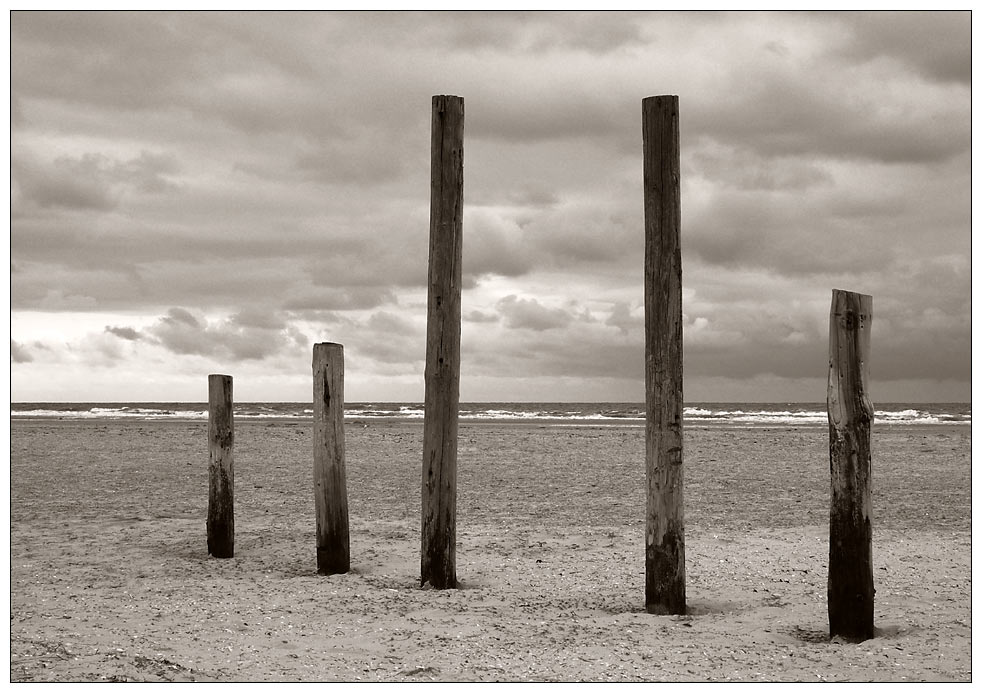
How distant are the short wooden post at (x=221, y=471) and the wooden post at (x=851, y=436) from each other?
5711 millimetres

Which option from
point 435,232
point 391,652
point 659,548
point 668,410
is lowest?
point 391,652

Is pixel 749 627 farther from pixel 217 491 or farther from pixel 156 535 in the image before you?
pixel 156 535

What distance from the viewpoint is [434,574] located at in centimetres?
815

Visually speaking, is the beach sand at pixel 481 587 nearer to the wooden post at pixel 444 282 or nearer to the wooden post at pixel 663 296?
the wooden post at pixel 663 296

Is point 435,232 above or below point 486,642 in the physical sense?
above

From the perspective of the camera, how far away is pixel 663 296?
7.16m

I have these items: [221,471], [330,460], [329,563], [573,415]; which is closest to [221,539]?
[221,471]

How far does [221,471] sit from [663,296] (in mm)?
4924

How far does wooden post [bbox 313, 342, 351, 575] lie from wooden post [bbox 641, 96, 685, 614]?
2.95 metres

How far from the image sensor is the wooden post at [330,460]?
28.9ft

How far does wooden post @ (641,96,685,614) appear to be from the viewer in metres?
7.16

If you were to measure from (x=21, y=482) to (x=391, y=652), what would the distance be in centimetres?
1161

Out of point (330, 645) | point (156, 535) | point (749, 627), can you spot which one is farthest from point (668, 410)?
point (156, 535)

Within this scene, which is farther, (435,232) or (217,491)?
(217,491)
